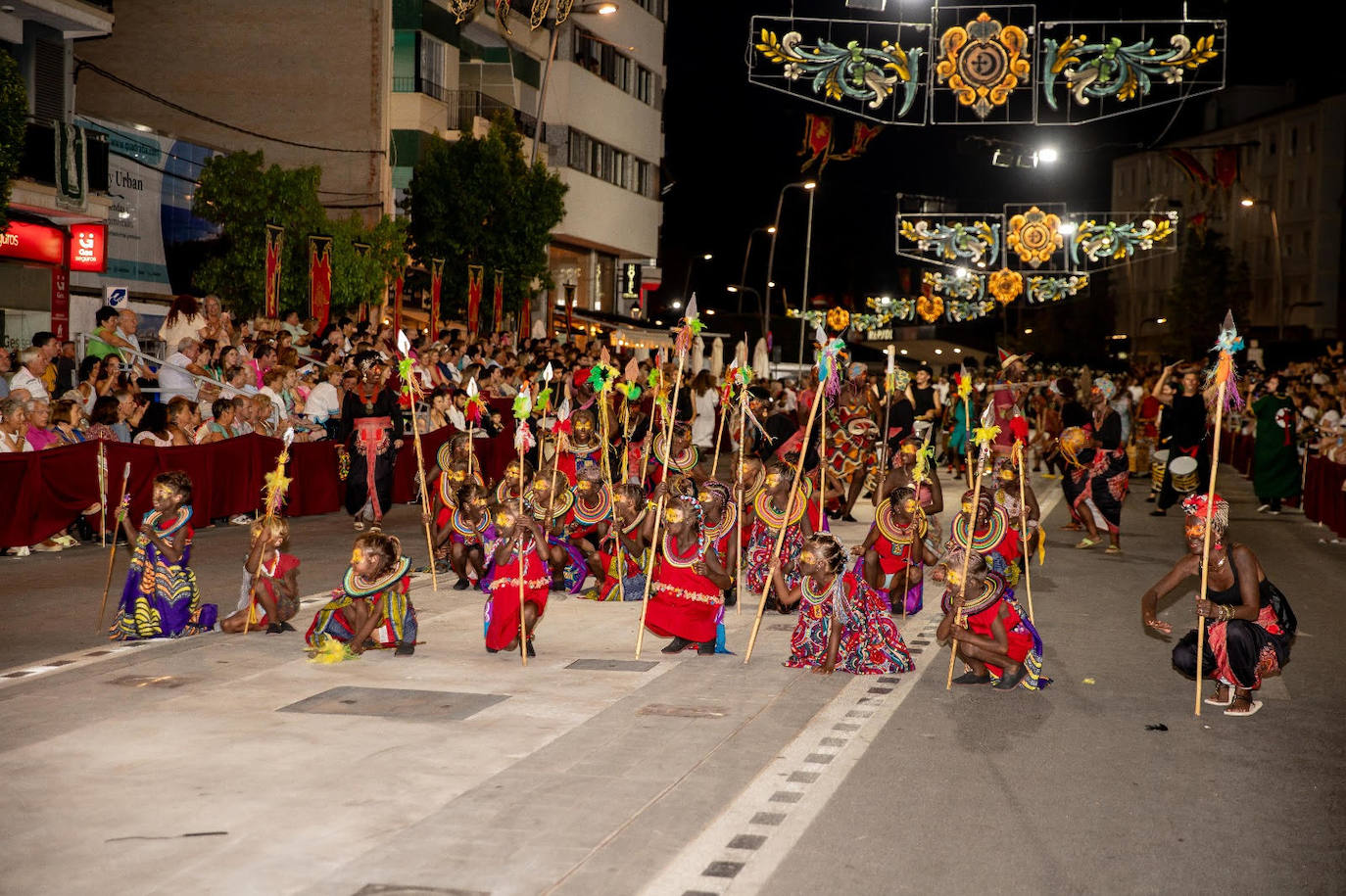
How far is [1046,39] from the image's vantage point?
20750mm

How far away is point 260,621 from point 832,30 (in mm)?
14420

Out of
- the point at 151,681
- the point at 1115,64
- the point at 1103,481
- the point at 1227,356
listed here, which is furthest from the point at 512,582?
the point at 1115,64

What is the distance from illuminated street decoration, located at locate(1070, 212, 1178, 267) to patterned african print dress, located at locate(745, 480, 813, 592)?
67.9 ft

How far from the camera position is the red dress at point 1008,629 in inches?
336

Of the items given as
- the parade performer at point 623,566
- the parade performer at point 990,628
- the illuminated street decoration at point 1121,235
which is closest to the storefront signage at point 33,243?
the parade performer at point 623,566

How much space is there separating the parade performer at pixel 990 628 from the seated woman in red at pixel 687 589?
1.60 meters

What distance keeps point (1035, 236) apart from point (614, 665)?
999 inches

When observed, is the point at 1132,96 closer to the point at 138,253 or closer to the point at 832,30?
the point at 832,30

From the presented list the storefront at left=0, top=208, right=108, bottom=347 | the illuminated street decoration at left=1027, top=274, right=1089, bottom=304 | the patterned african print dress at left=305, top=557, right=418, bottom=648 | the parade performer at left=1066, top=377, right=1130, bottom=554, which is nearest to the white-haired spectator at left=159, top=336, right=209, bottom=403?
the storefront at left=0, top=208, right=108, bottom=347

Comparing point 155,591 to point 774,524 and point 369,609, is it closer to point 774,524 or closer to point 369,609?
point 369,609

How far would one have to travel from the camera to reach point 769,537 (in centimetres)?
1191

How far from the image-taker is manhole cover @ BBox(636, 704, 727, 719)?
7.59m

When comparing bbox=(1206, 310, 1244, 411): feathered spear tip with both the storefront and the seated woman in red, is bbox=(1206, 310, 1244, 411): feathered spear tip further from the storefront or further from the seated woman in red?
the storefront

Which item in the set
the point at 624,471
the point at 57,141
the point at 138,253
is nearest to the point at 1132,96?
the point at 624,471
